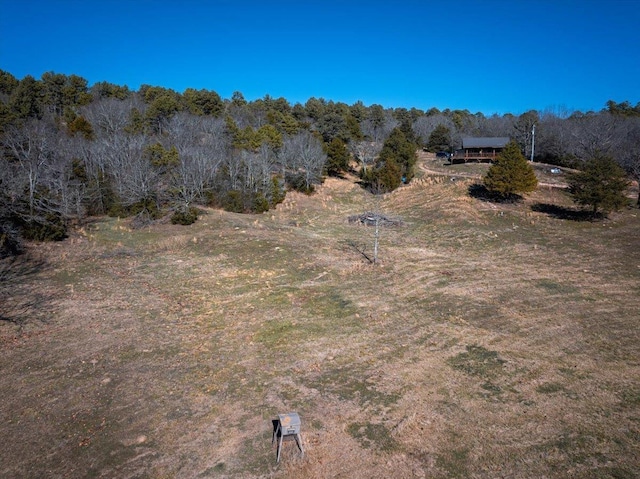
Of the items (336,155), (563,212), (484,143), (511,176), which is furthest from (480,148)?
(563,212)

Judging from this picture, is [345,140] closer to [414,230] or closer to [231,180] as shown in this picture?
[231,180]

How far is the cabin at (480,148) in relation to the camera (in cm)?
6500

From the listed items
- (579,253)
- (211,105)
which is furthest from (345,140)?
(579,253)

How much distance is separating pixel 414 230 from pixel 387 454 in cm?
2551

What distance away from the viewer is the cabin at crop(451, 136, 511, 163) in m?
65.0

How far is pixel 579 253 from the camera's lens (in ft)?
84.3

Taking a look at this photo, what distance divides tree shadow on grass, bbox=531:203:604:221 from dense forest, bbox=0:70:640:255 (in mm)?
10982

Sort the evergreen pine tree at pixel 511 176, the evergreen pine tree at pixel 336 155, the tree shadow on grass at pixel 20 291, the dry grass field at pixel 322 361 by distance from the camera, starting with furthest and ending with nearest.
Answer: the evergreen pine tree at pixel 336 155 → the evergreen pine tree at pixel 511 176 → the tree shadow on grass at pixel 20 291 → the dry grass field at pixel 322 361

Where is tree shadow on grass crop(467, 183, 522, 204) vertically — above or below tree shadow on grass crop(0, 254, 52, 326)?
above

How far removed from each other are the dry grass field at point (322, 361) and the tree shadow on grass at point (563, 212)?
25.8ft

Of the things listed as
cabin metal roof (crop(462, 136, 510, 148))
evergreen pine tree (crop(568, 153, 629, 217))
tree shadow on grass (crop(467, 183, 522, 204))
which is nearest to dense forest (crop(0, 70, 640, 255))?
cabin metal roof (crop(462, 136, 510, 148))

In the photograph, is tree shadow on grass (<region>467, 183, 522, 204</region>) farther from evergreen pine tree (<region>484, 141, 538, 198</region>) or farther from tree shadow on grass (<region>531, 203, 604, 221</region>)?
tree shadow on grass (<region>531, 203, 604, 221</region>)

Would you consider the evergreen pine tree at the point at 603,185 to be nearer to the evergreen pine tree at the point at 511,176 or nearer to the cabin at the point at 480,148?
the evergreen pine tree at the point at 511,176

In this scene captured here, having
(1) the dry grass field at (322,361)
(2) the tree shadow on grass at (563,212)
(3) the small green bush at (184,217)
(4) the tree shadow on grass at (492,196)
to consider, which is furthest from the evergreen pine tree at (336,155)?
(1) the dry grass field at (322,361)
